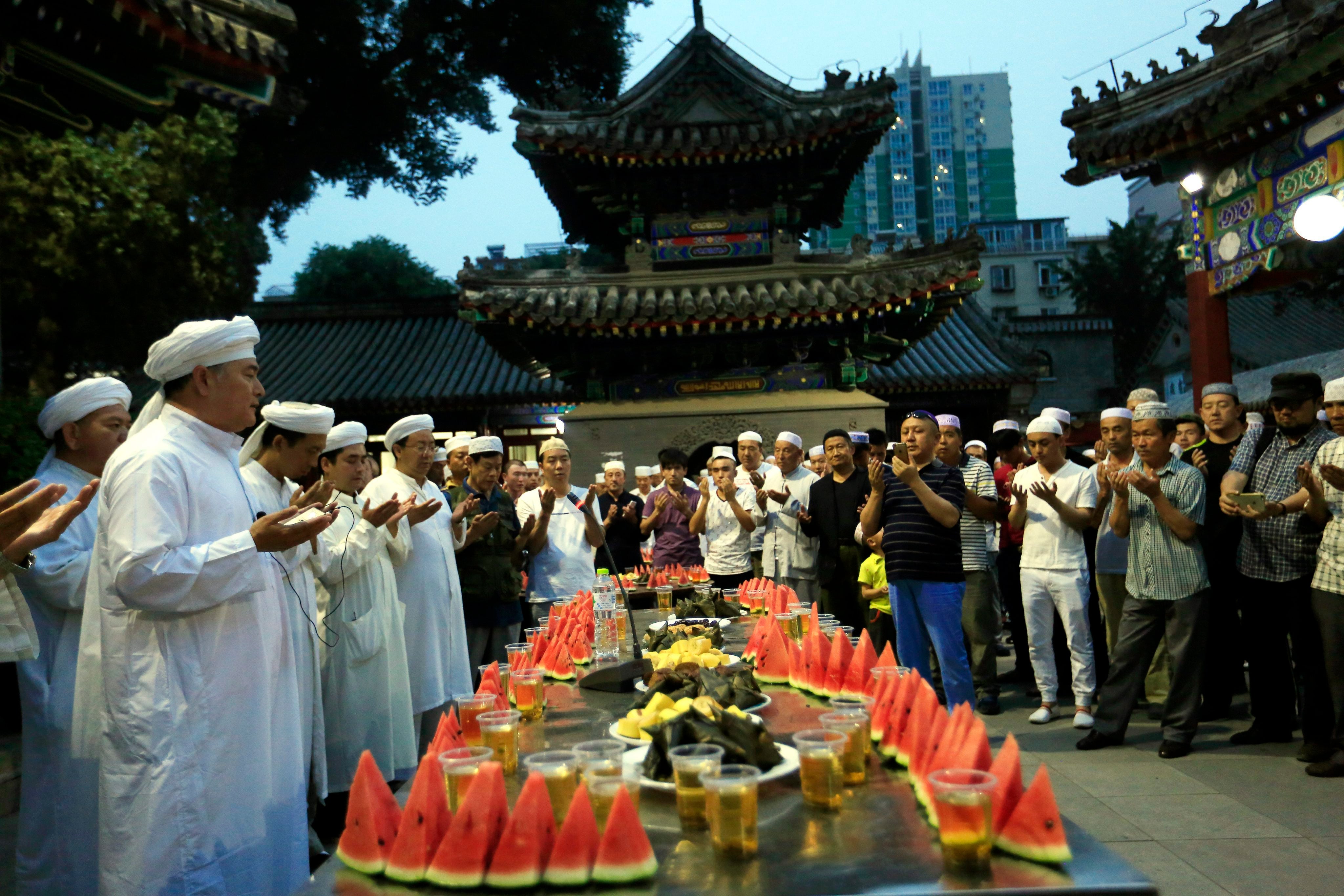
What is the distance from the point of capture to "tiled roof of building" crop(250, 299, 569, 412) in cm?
1586

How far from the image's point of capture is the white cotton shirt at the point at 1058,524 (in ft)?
19.6

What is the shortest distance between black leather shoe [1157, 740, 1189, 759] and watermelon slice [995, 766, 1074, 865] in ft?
13.8

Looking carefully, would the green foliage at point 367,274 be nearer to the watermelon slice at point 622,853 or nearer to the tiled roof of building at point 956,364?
the tiled roof of building at point 956,364

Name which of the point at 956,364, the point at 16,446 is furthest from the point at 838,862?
the point at 956,364

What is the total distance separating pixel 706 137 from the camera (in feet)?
38.0

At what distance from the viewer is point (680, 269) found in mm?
12070

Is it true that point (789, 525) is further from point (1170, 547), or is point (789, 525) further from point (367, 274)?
point (367, 274)

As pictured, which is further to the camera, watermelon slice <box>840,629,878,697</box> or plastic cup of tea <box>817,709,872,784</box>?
watermelon slice <box>840,629,878,697</box>

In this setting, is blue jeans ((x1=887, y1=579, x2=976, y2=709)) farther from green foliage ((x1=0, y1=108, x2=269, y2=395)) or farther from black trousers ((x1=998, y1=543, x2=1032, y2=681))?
green foliage ((x1=0, y1=108, x2=269, y2=395))

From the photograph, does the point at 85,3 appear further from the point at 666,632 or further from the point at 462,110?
the point at 462,110

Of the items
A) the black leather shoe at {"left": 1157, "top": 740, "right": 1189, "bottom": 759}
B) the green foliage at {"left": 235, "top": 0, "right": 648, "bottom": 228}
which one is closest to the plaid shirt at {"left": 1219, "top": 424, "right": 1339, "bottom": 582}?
the black leather shoe at {"left": 1157, "top": 740, "right": 1189, "bottom": 759}

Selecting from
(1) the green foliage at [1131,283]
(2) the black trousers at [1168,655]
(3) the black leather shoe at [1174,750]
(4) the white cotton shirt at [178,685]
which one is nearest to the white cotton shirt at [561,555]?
(2) the black trousers at [1168,655]

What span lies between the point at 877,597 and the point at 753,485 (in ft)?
4.96

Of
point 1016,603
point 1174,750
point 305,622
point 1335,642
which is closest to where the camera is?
point 305,622
